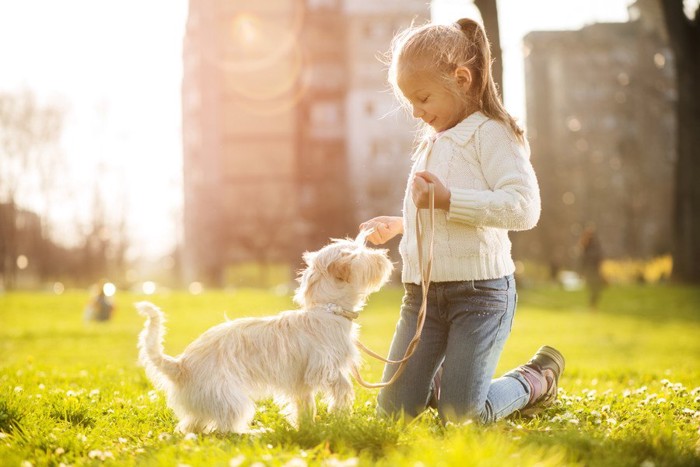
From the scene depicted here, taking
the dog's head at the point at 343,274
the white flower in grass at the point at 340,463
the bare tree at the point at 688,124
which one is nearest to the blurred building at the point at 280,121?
the bare tree at the point at 688,124

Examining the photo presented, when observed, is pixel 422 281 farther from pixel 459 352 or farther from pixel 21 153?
pixel 21 153

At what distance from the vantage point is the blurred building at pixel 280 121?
60156 mm

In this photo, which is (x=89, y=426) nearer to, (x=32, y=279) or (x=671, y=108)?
(x=671, y=108)

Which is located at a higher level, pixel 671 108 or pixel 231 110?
pixel 231 110

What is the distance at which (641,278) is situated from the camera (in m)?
36.2

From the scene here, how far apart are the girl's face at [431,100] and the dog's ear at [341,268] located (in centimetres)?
112

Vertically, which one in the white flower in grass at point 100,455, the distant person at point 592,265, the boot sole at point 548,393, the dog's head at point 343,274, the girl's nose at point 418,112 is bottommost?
the distant person at point 592,265

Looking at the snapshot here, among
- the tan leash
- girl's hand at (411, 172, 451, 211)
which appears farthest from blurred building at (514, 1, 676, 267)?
girl's hand at (411, 172, 451, 211)

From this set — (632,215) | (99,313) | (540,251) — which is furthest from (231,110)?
(99,313)

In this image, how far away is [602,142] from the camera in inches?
2141

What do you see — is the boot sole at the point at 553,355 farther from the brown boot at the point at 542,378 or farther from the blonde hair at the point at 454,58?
the blonde hair at the point at 454,58

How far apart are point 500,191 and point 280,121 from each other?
64.2 m

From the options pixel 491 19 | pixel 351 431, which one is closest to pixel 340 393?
pixel 351 431

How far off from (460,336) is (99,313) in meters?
16.9
